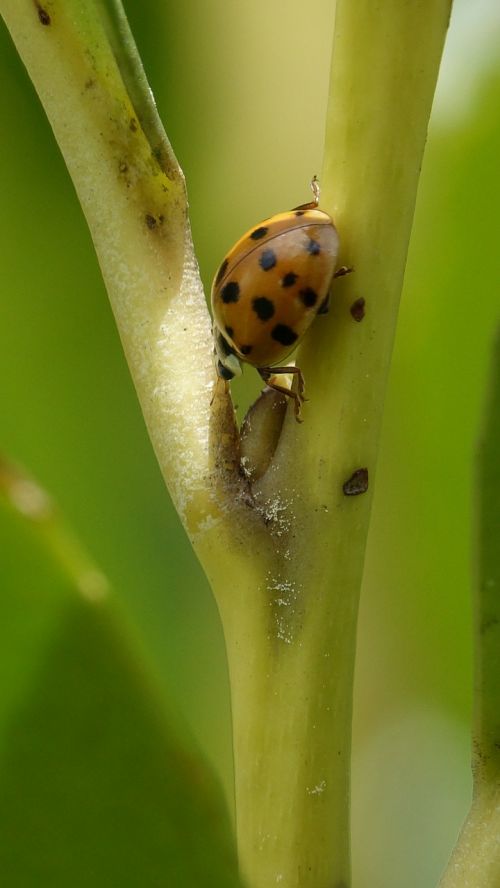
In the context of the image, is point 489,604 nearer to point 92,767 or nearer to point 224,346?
point 92,767

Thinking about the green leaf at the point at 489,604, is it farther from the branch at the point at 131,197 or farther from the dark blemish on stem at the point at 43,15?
the dark blemish on stem at the point at 43,15

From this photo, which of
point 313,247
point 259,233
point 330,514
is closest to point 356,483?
point 330,514

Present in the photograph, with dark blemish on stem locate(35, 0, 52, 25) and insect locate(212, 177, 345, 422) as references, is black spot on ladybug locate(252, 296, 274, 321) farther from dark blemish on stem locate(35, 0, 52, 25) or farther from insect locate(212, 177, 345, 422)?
dark blemish on stem locate(35, 0, 52, 25)

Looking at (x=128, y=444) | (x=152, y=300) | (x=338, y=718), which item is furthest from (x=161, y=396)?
(x=128, y=444)

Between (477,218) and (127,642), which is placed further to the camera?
(477,218)

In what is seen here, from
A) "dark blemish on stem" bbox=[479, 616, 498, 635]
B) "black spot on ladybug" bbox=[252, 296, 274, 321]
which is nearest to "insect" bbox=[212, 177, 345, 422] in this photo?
"black spot on ladybug" bbox=[252, 296, 274, 321]

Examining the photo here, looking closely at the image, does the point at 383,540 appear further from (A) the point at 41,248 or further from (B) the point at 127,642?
(B) the point at 127,642

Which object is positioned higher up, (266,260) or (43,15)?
(43,15)
